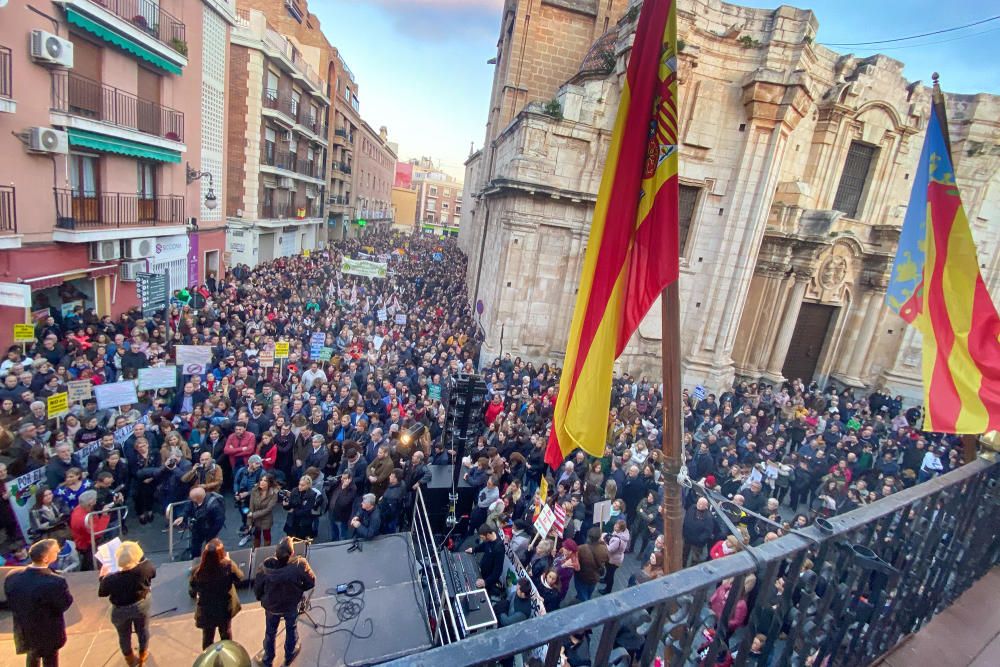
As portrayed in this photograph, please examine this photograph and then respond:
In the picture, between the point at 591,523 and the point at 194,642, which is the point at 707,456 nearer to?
the point at 591,523

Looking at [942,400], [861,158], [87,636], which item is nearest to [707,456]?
[942,400]

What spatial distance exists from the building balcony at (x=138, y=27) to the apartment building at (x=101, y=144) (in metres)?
0.04

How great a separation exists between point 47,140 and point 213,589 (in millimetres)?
12625

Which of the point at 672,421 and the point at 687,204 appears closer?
the point at 672,421

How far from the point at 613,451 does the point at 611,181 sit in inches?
312

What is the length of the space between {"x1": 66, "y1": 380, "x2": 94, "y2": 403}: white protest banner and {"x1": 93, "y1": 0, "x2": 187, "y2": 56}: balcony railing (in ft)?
35.7

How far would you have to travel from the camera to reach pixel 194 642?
529 centimetres

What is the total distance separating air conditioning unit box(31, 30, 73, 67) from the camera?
11188 mm

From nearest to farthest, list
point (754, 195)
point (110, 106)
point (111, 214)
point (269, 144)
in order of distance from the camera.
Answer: point (110, 106)
point (111, 214)
point (754, 195)
point (269, 144)

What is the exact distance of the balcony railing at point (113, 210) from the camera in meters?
12.8

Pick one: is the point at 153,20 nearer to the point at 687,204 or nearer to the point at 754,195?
the point at 687,204

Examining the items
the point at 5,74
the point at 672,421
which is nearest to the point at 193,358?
the point at 5,74

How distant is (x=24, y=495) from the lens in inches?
245

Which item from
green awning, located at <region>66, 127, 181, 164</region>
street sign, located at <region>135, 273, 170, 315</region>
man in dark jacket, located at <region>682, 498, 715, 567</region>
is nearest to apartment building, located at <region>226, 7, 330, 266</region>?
green awning, located at <region>66, 127, 181, 164</region>
